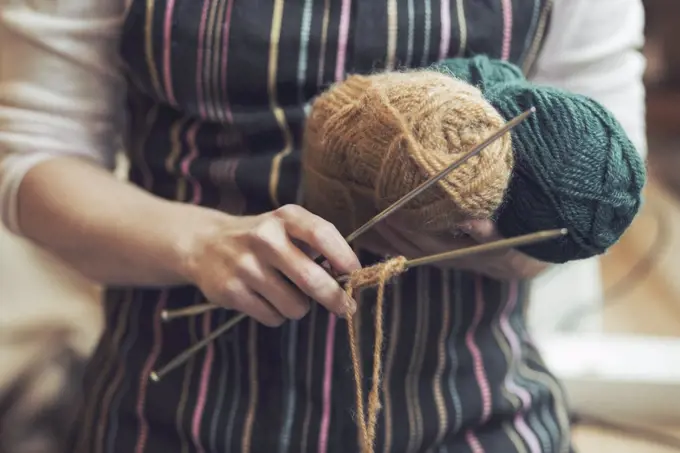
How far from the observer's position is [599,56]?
0.56 metres

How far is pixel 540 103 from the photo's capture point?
0.39 m

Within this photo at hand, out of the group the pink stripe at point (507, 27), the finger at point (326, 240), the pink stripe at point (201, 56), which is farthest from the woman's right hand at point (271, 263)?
the pink stripe at point (507, 27)

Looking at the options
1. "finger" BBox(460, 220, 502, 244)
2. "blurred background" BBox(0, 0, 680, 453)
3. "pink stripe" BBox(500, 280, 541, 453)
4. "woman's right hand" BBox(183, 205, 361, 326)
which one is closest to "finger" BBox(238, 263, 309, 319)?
"woman's right hand" BBox(183, 205, 361, 326)

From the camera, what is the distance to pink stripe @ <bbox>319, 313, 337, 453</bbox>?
531mm

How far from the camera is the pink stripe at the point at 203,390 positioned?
54 cm

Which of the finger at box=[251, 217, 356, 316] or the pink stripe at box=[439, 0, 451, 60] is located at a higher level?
the pink stripe at box=[439, 0, 451, 60]

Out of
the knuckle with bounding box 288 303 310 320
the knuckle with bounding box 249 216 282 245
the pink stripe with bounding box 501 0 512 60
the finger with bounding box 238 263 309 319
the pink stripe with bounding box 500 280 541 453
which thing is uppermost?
the pink stripe with bounding box 501 0 512 60

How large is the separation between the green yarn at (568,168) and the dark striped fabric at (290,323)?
13 centimetres

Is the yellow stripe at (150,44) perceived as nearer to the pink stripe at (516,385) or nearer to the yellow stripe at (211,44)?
the yellow stripe at (211,44)

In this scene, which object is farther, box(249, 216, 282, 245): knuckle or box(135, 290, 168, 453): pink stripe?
box(135, 290, 168, 453): pink stripe

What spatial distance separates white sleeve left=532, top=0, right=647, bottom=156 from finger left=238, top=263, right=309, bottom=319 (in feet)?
0.85

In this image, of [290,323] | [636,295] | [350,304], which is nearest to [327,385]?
[290,323]

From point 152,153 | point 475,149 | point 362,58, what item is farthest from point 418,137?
point 152,153

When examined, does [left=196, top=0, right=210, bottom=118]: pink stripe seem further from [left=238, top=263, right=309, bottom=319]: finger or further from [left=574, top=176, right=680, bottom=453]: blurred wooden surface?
[left=574, top=176, right=680, bottom=453]: blurred wooden surface
